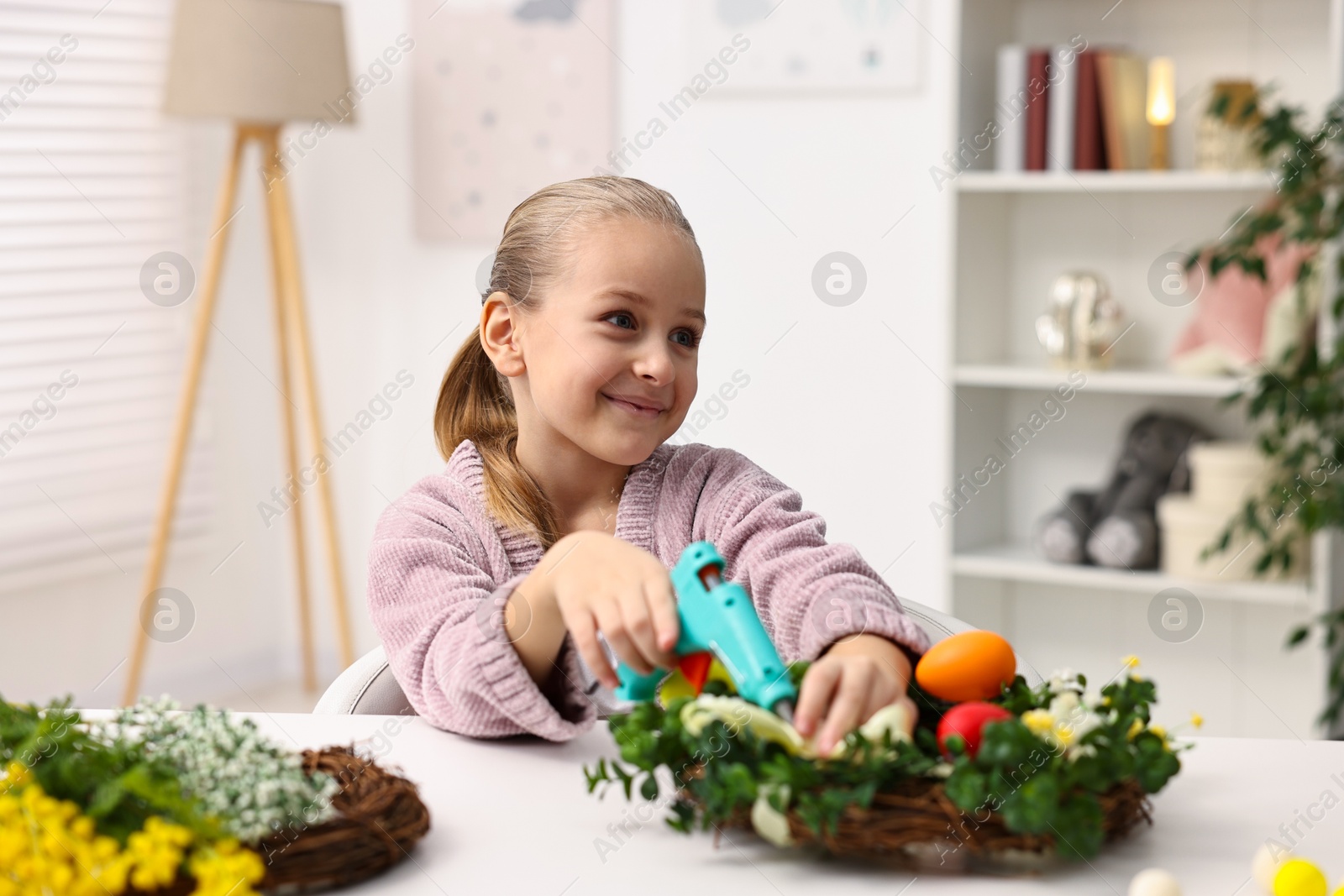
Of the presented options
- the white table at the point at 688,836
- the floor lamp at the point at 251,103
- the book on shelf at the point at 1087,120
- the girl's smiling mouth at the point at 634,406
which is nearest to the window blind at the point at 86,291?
the floor lamp at the point at 251,103

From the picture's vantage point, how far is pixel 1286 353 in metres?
2.31

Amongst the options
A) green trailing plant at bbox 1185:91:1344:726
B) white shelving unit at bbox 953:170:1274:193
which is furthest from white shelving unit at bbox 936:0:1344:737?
green trailing plant at bbox 1185:91:1344:726

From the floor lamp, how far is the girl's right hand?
2.43 meters

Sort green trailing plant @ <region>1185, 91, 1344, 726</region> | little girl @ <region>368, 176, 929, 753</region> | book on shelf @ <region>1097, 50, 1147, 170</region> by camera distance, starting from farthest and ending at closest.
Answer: book on shelf @ <region>1097, 50, 1147, 170</region> < green trailing plant @ <region>1185, 91, 1344, 726</region> < little girl @ <region>368, 176, 929, 753</region>

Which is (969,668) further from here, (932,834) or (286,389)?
(286,389)

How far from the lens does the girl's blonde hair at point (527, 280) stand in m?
1.23

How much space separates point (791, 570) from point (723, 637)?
0.33 metres

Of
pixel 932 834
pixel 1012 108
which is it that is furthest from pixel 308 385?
pixel 932 834

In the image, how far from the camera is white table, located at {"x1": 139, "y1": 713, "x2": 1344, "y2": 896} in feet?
2.36

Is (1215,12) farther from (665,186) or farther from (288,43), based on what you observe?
(288,43)

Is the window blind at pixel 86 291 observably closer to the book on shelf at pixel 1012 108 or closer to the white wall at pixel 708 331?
the white wall at pixel 708 331

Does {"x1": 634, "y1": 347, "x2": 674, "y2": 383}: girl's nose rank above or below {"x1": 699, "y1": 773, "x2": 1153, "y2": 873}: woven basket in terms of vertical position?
above

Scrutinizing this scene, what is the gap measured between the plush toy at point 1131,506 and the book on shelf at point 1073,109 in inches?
21.3

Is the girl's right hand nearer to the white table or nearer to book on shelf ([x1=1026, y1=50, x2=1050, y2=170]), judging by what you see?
the white table
